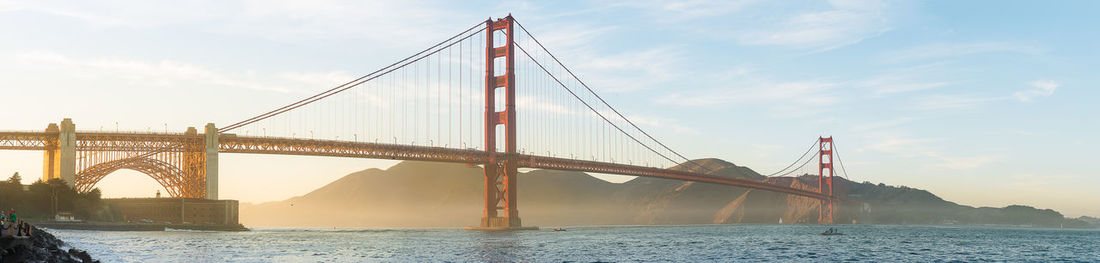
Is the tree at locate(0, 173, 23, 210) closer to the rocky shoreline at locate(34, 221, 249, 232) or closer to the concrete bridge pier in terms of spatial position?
the rocky shoreline at locate(34, 221, 249, 232)

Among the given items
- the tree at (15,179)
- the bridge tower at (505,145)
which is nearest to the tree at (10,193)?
the tree at (15,179)

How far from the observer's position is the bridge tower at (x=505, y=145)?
4141 inches

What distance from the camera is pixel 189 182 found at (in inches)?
3553

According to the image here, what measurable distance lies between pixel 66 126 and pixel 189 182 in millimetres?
11747

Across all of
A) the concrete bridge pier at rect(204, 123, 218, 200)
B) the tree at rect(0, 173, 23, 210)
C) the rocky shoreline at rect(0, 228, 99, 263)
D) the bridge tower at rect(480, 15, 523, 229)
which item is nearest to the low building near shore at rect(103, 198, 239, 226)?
the concrete bridge pier at rect(204, 123, 218, 200)

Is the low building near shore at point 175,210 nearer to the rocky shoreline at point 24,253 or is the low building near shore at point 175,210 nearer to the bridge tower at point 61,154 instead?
the bridge tower at point 61,154

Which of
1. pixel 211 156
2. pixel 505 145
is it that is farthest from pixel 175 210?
pixel 505 145

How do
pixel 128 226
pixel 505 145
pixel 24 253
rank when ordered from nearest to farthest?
pixel 24 253 → pixel 128 226 → pixel 505 145

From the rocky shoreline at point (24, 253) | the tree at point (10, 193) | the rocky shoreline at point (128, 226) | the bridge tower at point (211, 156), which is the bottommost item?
the rocky shoreline at point (128, 226)

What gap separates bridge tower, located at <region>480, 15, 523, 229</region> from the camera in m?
105

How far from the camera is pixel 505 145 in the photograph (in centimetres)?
10556

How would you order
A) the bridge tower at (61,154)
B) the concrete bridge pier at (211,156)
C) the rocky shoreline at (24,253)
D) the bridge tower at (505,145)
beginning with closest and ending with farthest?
the rocky shoreline at (24,253)
the bridge tower at (61,154)
the concrete bridge pier at (211,156)
the bridge tower at (505,145)

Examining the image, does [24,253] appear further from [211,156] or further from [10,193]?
[211,156]

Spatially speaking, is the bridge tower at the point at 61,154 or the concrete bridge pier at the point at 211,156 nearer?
the bridge tower at the point at 61,154
